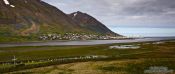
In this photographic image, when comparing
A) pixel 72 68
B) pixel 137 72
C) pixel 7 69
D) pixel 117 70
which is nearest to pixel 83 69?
pixel 72 68

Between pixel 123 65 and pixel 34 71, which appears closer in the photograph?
pixel 34 71

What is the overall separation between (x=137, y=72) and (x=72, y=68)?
665 inches

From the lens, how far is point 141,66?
7044 centimetres

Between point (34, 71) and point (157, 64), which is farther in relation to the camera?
point (157, 64)

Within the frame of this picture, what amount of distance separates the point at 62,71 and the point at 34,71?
6.44m

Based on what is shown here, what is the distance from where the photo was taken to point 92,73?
63.6 m

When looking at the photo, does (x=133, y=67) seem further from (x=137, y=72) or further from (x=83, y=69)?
(x=83, y=69)

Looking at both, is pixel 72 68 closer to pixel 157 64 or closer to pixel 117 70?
pixel 117 70

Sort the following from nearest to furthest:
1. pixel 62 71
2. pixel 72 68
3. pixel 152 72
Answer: pixel 152 72 → pixel 62 71 → pixel 72 68

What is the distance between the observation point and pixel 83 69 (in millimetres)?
69375

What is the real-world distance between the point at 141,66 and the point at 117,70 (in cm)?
723

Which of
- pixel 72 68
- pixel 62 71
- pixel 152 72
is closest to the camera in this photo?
pixel 152 72

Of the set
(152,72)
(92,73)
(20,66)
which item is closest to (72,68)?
(92,73)

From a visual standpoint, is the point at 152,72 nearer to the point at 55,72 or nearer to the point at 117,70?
the point at 117,70
